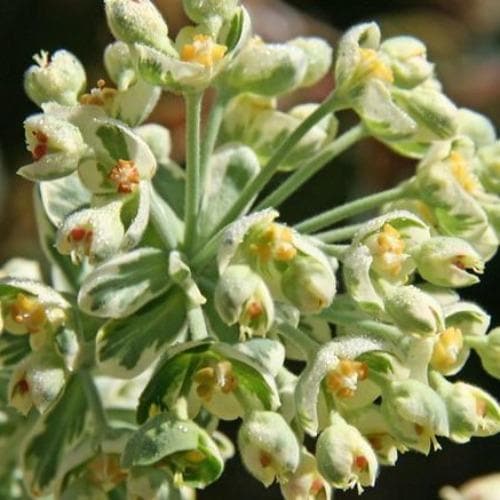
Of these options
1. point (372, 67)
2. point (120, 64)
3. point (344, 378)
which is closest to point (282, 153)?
point (372, 67)

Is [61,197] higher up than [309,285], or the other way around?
[309,285]

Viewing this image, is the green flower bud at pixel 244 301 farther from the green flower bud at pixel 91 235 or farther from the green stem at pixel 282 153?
the green stem at pixel 282 153

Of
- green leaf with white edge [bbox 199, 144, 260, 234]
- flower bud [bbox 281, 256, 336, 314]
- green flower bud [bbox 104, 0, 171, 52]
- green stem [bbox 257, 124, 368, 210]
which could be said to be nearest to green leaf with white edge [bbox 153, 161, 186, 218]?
green leaf with white edge [bbox 199, 144, 260, 234]

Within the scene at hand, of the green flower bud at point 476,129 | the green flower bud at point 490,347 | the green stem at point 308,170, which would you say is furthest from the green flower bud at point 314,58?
the green flower bud at point 490,347

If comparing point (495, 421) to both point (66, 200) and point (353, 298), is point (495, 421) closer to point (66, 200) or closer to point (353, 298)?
point (353, 298)

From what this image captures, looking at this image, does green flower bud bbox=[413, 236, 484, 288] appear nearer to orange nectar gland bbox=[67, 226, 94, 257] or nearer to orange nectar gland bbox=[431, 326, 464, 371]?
orange nectar gland bbox=[431, 326, 464, 371]

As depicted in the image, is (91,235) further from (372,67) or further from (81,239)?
(372,67)
